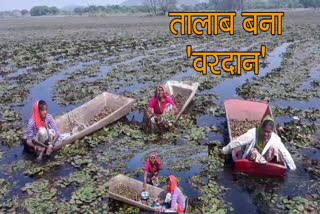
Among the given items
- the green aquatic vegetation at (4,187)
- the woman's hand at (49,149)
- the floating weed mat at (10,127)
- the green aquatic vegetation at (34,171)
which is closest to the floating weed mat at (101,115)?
the floating weed mat at (10,127)

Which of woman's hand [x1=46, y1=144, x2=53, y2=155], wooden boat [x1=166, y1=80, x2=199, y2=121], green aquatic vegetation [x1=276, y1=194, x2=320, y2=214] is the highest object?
wooden boat [x1=166, y1=80, x2=199, y2=121]

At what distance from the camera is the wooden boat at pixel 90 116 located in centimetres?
872

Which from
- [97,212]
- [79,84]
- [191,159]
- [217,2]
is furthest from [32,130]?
[217,2]

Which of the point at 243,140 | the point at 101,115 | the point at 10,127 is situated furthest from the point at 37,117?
the point at 243,140

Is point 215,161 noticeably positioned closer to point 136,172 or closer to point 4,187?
point 136,172

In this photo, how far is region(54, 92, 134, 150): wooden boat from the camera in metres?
8.72

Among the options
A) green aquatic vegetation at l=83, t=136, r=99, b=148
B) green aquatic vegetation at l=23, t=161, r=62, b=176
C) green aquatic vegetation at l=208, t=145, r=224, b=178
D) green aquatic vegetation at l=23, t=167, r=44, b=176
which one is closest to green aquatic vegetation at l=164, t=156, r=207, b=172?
green aquatic vegetation at l=208, t=145, r=224, b=178

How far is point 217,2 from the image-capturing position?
8856 centimetres

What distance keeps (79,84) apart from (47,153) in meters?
7.17

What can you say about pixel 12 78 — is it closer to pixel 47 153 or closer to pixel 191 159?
pixel 47 153

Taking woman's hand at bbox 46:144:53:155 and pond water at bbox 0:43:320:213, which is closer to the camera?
pond water at bbox 0:43:320:213

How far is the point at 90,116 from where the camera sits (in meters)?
10.1

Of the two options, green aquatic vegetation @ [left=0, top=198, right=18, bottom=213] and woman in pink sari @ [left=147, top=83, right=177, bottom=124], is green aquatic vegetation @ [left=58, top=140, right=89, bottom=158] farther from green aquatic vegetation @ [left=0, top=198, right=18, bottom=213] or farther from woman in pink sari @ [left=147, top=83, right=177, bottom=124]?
woman in pink sari @ [left=147, top=83, right=177, bottom=124]

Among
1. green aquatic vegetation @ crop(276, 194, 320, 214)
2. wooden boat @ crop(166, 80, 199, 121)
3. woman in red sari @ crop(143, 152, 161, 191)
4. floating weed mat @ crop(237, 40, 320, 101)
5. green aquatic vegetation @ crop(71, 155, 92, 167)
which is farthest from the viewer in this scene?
floating weed mat @ crop(237, 40, 320, 101)
